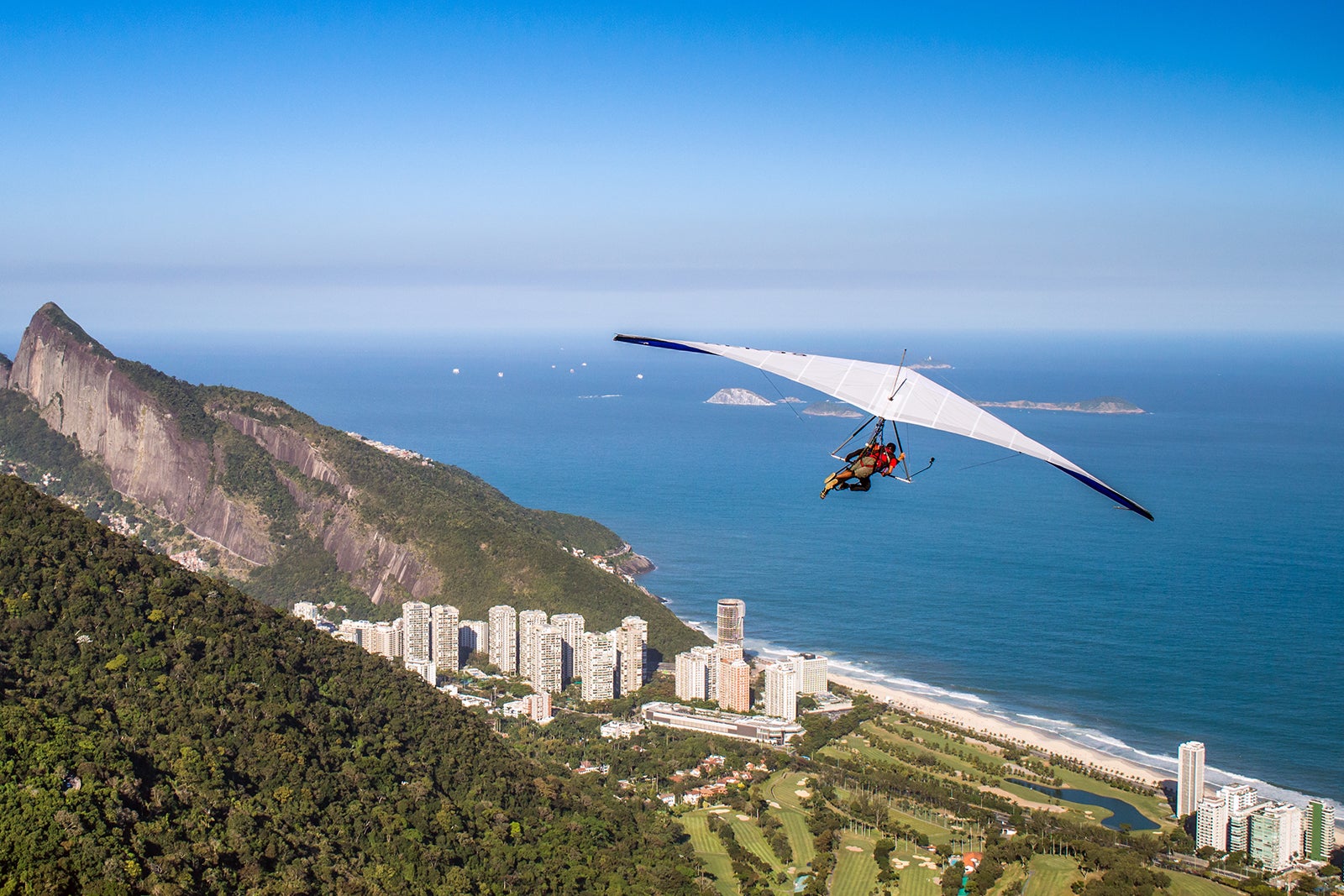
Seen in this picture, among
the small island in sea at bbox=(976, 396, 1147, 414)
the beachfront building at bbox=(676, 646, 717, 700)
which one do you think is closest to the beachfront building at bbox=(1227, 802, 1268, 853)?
the beachfront building at bbox=(676, 646, 717, 700)

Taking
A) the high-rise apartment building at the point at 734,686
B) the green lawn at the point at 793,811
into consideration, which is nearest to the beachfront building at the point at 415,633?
the high-rise apartment building at the point at 734,686

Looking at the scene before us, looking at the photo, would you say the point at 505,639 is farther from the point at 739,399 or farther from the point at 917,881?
the point at 739,399

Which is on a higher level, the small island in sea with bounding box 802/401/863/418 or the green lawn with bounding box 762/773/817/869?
the small island in sea with bounding box 802/401/863/418

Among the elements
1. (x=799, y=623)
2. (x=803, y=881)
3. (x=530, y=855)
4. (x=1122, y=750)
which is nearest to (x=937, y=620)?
(x=799, y=623)

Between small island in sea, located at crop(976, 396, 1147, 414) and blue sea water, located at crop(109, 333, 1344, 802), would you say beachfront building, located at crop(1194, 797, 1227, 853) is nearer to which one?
blue sea water, located at crop(109, 333, 1344, 802)

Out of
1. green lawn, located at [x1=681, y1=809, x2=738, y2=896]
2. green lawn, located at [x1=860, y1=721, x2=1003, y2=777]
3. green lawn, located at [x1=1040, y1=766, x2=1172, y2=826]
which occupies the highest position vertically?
green lawn, located at [x1=860, y1=721, x2=1003, y2=777]
